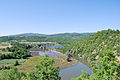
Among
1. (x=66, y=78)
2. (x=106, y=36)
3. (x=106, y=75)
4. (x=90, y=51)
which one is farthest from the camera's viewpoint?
(x=106, y=36)

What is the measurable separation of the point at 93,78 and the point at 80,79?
168 cm

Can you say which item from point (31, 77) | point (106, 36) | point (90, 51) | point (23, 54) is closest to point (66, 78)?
point (31, 77)

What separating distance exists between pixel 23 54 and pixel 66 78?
228 feet

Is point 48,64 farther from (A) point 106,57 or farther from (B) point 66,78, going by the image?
(B) point 66,78

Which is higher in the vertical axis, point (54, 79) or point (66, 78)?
point (54, 79)

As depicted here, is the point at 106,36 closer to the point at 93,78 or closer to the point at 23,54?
the point at 23,54

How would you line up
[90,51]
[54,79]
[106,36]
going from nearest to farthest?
[54,79] → [90,51] → [106,36]

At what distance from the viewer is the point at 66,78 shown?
A: 61.4 metres

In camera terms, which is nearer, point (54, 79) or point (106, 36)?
point (54, 79)

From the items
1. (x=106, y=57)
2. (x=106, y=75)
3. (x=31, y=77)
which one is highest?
(x=106, y=57)

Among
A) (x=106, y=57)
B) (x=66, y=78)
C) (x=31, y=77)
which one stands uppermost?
(x=106, y=57)

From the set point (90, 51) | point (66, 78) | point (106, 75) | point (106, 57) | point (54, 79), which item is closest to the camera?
point (106, 75)

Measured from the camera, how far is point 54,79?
2081 cm

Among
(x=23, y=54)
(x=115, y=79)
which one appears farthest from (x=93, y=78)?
(x=23, y=54)
